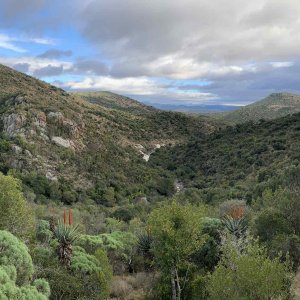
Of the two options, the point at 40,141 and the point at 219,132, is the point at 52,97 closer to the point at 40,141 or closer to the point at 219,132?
the point at 40,141

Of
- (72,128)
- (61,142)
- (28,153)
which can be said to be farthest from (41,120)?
(28,153)

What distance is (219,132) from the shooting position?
268ft

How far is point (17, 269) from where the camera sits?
9.69 metres

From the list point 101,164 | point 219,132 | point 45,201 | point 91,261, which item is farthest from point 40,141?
point 91,261

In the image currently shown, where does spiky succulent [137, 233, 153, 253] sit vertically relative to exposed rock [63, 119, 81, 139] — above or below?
below

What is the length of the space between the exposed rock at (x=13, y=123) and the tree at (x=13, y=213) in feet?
143

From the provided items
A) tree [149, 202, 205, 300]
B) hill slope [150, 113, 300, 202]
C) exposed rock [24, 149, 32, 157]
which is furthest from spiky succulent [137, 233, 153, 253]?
exposed rock [24, 149, 32, 157]

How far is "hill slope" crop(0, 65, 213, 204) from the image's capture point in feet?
168

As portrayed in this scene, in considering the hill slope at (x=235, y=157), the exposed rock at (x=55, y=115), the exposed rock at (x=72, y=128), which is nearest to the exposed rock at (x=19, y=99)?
the exposed rock at (x=55, y=115)

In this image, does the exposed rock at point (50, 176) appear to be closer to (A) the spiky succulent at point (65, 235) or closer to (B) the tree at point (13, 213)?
(A) the spiky succulent at point (65, 235)

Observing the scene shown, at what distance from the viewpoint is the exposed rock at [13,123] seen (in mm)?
57034

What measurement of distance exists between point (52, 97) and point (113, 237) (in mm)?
62604

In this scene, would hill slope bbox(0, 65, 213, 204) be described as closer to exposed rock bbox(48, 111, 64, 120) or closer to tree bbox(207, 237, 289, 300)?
exposed rock bbox(48, 111, 64, 120)

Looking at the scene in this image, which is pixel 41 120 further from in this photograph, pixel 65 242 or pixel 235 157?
pixel 65 242
